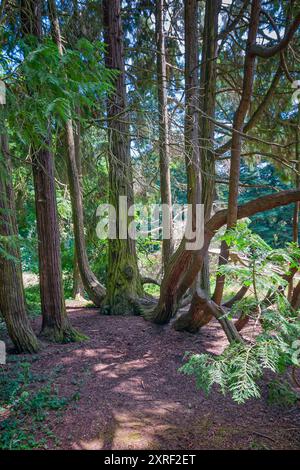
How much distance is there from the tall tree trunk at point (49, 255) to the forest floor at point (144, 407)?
33cm

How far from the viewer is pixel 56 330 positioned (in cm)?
461

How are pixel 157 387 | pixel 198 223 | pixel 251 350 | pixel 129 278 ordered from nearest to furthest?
pixel 251 350
pixel 157 387
pixel 198 223
pixel 129 278

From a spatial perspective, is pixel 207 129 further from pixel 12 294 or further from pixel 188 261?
pixel 12 294

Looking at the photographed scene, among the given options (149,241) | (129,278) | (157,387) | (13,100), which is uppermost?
(13,100)

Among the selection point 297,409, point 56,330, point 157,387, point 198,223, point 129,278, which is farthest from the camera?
point 129,278

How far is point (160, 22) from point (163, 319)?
17.9ft

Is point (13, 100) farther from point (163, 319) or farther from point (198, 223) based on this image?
point (163, 319)

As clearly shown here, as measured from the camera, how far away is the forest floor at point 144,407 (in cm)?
248

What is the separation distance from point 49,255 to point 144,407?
257 centimetres

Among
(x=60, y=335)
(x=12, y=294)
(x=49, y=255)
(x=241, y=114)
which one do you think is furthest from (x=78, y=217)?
(x=241, y=114)

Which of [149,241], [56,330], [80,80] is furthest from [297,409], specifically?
[149,241]

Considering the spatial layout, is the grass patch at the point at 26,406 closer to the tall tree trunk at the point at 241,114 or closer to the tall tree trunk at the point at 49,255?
the tall tree trunk at the point at 49,255

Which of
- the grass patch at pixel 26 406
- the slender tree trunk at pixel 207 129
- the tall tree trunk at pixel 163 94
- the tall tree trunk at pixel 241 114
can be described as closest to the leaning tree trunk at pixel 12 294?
the grass patch at pixel 26 406

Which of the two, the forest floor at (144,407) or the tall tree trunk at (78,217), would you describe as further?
the tall tree trunk at (78,217)
